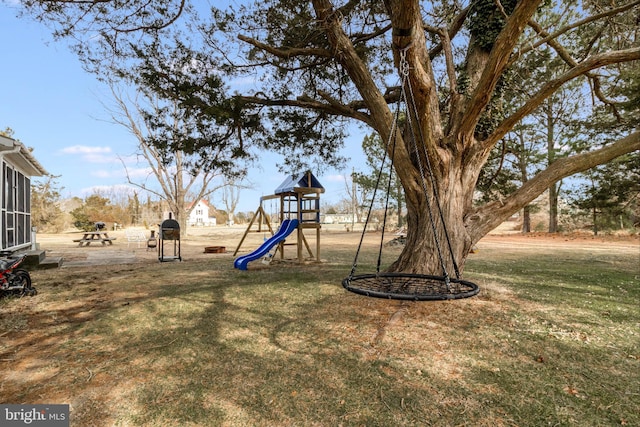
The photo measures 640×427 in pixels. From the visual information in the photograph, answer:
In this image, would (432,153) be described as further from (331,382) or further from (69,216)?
(69,216)

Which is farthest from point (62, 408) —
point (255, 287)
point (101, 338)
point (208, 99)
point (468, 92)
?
point (468, 92)

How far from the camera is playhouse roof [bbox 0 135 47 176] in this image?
728 cm

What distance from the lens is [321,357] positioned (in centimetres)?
324

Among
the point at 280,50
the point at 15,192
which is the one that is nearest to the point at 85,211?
the point at 15,192

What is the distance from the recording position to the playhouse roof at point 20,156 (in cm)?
728

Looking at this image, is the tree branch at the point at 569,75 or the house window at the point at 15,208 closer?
the tree branch at the point at 569,75

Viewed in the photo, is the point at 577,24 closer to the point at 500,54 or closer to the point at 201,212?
the point at 500,54

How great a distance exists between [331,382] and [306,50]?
17.1ft

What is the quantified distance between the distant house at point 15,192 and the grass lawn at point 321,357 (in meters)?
3.44

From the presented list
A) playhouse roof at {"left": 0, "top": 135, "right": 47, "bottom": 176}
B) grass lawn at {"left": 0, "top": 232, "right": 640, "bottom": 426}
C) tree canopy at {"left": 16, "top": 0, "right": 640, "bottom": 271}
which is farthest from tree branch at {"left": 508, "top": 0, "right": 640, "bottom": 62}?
playhouse roof at {"left": 0, "top": 135, "right": 47, "bottom": 176}

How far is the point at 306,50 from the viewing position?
590 cm

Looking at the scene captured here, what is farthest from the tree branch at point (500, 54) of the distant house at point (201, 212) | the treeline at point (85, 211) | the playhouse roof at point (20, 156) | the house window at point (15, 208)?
the distant house at point (201, 212)
